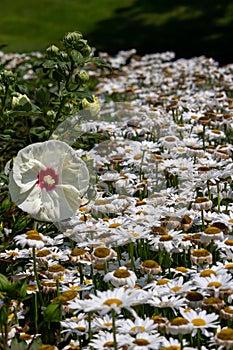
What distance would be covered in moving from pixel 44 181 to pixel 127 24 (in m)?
13.6

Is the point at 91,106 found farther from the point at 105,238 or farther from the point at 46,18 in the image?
the point at 46,18

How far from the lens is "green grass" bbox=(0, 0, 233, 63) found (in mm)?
13219

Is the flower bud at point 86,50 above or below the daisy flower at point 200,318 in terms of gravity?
above

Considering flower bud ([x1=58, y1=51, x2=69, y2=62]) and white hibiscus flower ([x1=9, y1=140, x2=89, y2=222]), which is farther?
flower bud ([x1=58, y1=51, x2=69, y2=62])

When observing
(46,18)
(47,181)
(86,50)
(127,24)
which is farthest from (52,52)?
(46,18)

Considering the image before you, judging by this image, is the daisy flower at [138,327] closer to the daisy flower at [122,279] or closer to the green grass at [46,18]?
the daisy flower at [122,279]

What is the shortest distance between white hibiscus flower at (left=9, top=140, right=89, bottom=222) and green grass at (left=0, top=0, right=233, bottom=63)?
9756 mm

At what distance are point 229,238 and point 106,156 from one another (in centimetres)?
129

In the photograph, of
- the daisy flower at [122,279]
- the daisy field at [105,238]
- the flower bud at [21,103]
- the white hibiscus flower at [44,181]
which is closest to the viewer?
the daisy field at [105,238]

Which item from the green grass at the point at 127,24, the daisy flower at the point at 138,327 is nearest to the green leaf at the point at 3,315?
the daisy flower at the point at 138,327

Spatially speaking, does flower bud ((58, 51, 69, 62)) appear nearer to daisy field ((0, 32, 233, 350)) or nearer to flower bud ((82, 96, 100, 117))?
daisy field ((0, 32, 233, 350))

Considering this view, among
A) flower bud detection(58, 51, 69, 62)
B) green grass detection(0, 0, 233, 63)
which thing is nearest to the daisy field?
flower bud detection(58, 51, 69, 62)

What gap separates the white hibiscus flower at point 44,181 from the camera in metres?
2.23

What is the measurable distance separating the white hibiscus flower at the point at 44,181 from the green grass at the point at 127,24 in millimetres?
9756
